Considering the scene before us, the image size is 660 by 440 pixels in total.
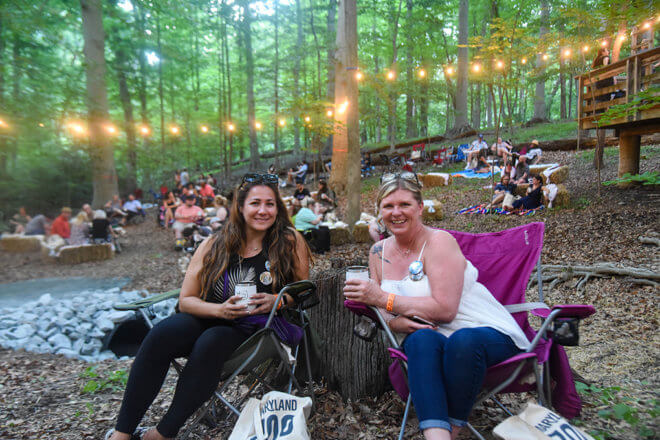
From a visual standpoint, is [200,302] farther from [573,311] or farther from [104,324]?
[104,324]

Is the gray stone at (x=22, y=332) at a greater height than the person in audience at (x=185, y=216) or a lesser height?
lesser

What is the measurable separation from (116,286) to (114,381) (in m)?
4.01

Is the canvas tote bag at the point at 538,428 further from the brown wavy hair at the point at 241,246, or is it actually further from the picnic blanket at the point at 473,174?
the picnic blanket at the point at 473,174

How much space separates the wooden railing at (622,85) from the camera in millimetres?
5176

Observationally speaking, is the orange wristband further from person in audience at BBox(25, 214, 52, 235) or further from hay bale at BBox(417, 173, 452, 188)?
person in audience at BBox(25, 214, 52, 235)

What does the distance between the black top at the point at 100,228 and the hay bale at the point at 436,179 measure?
8.34 m

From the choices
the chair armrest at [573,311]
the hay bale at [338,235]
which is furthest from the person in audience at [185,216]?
the chair armrest at [573,311]

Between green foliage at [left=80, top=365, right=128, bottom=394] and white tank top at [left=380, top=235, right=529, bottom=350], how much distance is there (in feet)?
7.35

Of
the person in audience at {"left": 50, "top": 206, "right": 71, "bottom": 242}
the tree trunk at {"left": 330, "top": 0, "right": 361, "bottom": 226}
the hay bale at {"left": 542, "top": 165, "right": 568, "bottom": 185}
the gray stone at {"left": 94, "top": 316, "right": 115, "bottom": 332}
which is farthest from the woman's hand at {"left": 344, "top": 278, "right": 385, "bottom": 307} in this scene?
the person in audience at {"left": 50, "top": 206, "right": 71, "bottom": 242}

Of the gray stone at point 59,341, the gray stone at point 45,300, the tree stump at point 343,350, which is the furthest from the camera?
the gray stone at point 45,300

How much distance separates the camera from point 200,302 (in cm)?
191

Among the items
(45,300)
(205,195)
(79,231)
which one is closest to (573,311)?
(45,300)

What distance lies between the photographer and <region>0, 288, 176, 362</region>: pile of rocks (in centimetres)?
366

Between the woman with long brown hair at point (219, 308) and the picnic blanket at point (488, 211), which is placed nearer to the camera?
the woman with long brown hair at point (219, 308)
